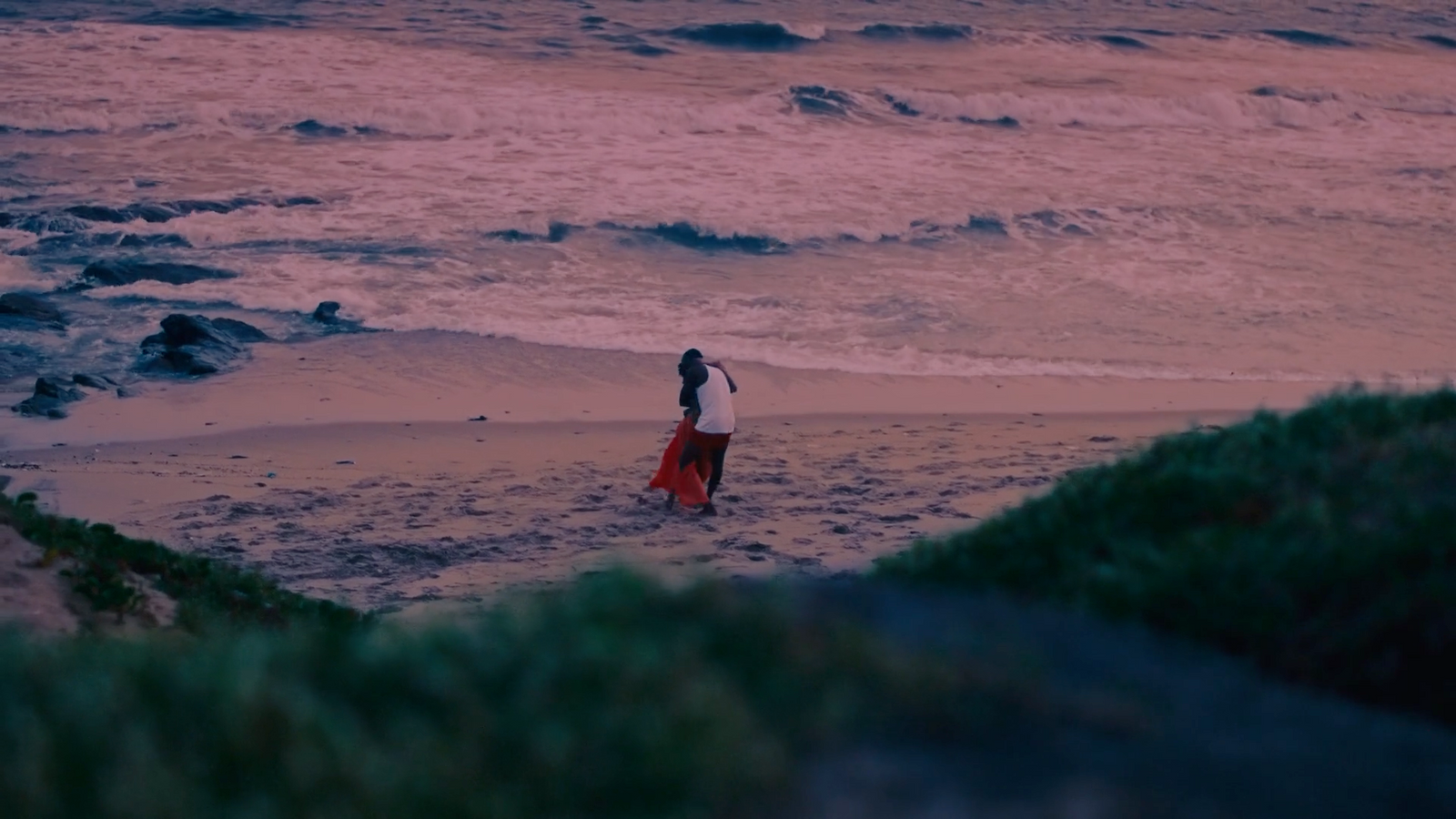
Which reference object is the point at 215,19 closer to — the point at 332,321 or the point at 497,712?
the point at 332,321

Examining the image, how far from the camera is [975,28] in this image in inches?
1496

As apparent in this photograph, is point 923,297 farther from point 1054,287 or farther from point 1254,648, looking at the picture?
point 1254,648

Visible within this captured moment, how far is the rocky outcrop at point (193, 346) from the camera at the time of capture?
12914 mm

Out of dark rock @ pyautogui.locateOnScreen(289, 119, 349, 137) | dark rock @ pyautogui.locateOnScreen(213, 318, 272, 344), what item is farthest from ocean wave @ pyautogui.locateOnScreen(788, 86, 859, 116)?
dark rock @ pyautogui.locateOnScreen(213, 318, 272, 344)

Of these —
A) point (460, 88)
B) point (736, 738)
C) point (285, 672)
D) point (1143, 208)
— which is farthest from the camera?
point (460, 88)

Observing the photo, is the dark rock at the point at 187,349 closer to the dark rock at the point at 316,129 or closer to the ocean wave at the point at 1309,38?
the dark rock at the point at 316,129

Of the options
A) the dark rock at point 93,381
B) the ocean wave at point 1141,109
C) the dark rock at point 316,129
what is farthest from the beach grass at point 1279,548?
the ocean wave at point 1141,109

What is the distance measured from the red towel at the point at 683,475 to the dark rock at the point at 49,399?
5555 mm

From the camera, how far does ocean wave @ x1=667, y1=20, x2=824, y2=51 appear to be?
35250 millimetres

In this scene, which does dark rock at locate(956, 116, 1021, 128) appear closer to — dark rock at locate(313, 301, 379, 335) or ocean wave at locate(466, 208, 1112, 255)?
ocean wave at locate(466, 208, 1112, 255)

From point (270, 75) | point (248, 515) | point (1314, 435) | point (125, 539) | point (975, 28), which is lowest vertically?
point (248, 515)

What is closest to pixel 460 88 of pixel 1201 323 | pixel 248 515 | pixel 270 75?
Result: pixel 270 75

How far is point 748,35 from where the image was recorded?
35625 mm

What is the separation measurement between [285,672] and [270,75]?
102 ft
